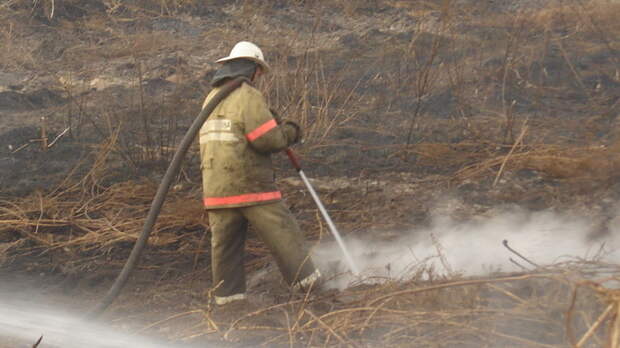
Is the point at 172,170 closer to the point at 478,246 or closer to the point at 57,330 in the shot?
the point at 57,330

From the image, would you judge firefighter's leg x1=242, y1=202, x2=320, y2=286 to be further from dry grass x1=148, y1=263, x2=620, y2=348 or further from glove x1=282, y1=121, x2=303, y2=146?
glove x1=282, y1=121, x2=303, y2=146

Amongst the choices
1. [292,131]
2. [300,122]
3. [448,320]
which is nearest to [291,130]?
[292,131]

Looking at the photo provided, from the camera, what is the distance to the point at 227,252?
4.73 m

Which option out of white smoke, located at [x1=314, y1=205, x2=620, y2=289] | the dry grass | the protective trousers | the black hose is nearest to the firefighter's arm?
the black hose

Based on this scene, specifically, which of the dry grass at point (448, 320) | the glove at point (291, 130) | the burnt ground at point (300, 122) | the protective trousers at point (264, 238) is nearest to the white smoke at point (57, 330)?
the burnt ground at point (300, 122)

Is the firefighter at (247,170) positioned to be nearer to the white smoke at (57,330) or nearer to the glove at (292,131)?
the glove at (292,131)

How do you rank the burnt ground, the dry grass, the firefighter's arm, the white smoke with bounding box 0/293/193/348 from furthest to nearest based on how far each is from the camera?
1. the burnt ground
2. the firefighter's arm
3. the white smoke with bounding box 0/293/193/348
4. the dry grass

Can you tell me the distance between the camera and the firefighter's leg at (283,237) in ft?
14.8

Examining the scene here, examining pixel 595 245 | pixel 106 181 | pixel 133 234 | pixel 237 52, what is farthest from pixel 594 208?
pixel 106 181

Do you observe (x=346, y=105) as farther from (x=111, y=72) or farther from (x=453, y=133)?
(x=111, y=72)

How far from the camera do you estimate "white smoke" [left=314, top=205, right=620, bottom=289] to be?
5371mm

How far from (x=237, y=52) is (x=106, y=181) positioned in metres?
2.82

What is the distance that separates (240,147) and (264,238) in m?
0.63

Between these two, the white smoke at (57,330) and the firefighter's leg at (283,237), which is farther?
the firefighter's leg at (283,237)
